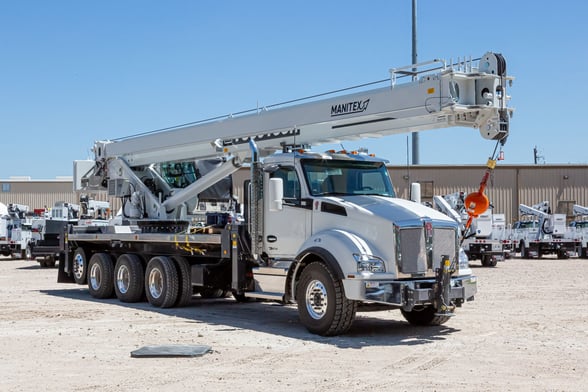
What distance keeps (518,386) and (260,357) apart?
3056 mm

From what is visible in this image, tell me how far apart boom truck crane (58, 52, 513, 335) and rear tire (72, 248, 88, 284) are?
1.02 meters

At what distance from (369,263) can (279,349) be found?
170 cm

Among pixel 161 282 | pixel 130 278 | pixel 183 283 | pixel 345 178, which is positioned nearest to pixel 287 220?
pixel 345 178

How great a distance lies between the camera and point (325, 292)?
1080cm

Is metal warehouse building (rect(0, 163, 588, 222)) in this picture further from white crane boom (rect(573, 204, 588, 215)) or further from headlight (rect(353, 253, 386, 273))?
headlight (rect(353, 253, 386, 273))

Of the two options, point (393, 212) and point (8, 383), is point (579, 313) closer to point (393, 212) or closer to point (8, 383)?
point (393, 212)

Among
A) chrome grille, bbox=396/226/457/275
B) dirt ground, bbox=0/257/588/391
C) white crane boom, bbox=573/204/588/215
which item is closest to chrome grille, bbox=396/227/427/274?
chrome grille, bbox=396/226/457/275

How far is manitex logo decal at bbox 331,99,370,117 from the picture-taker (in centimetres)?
1190

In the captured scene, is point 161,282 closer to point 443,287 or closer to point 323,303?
point 323,303

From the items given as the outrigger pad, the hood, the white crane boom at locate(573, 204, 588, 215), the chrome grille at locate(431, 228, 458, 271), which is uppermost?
the white crane boom at locate(573, 204, 588, 215)

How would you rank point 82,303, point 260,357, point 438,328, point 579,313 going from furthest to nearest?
1. point 82,303
2. point 579,313
3. point 438,328
4. point 260,357

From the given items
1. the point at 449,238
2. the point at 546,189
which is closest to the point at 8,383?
the point at 449,238

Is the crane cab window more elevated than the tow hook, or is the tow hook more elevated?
the crane cab window

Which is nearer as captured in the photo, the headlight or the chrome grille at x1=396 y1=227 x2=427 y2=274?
the headlight
